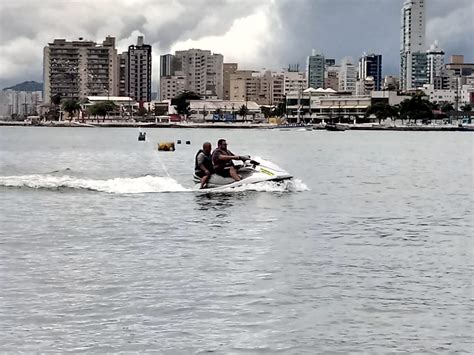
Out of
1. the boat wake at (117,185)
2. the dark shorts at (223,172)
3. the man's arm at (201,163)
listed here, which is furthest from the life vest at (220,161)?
the boat wake at (117,185)

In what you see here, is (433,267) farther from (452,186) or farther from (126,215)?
(452,186)

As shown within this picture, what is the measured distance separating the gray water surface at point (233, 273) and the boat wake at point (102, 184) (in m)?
1.88

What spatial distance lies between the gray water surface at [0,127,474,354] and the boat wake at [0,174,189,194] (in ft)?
6.17

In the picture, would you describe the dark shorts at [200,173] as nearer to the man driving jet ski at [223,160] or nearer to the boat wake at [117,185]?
the man driving jet ski at [223,160]

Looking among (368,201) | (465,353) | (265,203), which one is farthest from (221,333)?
(368,201)

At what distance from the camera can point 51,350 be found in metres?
14.5

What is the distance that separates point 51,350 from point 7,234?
41.8ft

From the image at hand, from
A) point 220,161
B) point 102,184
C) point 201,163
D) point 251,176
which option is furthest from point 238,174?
point 102,184

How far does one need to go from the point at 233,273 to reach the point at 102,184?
72.4 feet

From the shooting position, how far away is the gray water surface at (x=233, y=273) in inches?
611

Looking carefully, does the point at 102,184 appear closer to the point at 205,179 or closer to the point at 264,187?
the point at 205,179

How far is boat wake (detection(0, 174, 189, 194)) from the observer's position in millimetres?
40397

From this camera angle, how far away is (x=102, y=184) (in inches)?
1645

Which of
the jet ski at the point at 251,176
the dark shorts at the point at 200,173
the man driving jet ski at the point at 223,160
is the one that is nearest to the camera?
the man driving jet ski at the point at 223,160
